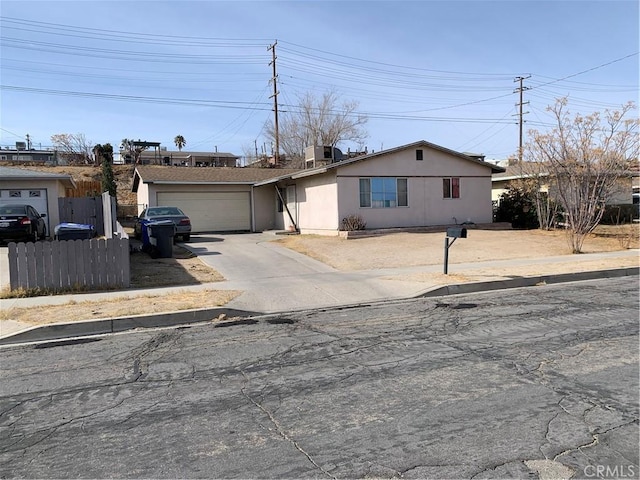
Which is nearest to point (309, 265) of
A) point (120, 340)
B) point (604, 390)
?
point (120, 340)

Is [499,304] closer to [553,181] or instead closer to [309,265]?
[309,265]

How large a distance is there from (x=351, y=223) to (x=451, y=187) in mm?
6019

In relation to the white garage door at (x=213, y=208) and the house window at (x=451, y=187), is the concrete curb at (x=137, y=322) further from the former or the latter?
the white garage door at (x=213, y=208)

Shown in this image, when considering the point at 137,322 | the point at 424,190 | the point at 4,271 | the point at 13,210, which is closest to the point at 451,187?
the point at 424,190

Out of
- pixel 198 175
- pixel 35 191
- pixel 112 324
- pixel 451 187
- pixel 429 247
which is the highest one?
pixel 198 175

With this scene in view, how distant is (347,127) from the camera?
49.5 m

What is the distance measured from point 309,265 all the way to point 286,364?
911 cm

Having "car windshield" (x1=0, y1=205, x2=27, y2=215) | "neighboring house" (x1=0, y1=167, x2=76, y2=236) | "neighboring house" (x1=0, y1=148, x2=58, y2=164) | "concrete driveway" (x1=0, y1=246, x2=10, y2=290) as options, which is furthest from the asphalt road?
"neighboring house" (x1=0, y1=148, x2=58, y2=164)

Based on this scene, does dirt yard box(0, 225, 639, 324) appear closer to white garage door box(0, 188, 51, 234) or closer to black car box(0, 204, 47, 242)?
black car box(0, 204, 47, 242)

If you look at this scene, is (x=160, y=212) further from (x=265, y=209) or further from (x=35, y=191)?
(x=265, y=209)

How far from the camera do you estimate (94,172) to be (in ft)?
153

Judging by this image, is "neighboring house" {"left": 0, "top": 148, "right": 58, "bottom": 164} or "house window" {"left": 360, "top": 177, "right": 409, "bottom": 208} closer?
"house window" {"left": 360, "top": 177, "right": 409, "bottom": 208}

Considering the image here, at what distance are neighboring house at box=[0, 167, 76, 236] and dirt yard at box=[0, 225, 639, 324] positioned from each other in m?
7.68

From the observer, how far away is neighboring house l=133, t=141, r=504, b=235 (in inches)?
885
